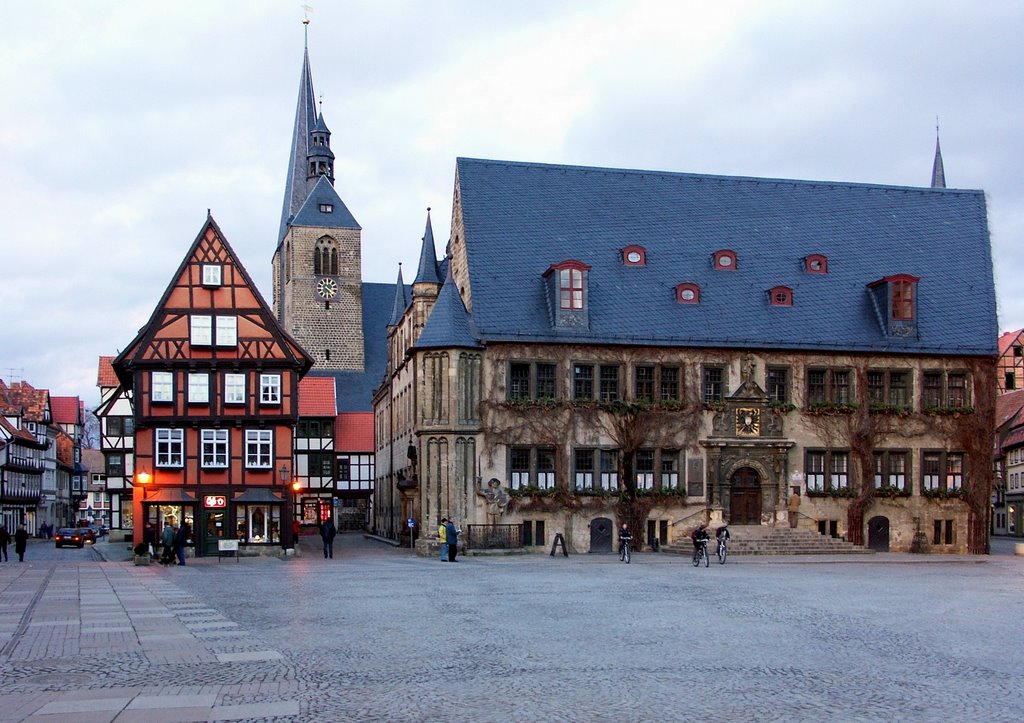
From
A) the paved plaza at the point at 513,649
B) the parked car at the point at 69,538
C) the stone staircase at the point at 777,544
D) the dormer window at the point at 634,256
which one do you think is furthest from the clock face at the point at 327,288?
the paved plaza at the point at 513,649

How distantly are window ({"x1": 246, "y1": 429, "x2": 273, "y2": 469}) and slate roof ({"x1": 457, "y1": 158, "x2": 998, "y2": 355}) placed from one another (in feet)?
28.3

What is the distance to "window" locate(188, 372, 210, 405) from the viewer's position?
4475cm

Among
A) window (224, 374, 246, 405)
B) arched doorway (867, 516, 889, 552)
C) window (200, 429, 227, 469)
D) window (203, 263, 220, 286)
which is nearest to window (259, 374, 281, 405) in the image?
window (224, 374, 246, 405)

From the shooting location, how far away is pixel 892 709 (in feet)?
40.6

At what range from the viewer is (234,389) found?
148ft

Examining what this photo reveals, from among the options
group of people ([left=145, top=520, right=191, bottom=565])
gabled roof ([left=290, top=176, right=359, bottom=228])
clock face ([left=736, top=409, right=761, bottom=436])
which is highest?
gabled roof ([left=290, top=176, right=359, bottom=228])

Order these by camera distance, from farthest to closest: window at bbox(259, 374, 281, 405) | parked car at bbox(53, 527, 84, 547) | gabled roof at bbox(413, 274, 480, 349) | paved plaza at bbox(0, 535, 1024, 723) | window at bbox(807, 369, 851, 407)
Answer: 1. parked car at bbox(53, 527, 84, 547)
2. window at bbox(807, 369, 851, 407)
3. window at bbox(259, 374, 281, 405)
4. gabled roof at bbox(413, 274, 480, 349)
5. paved plaza at bbox(0, 535, 1024, 723)

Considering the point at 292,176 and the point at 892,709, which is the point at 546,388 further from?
the point at 292,176

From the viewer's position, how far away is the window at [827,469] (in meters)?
46.1

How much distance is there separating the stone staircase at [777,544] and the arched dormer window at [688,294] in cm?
833

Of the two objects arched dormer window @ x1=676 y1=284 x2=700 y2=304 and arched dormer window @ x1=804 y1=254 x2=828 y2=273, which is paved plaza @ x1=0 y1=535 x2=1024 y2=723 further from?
arched dormer window @ x1=804 y1=254 x2=828 y2=273

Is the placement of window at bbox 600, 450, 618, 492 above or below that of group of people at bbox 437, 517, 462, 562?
above

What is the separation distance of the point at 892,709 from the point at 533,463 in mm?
31600

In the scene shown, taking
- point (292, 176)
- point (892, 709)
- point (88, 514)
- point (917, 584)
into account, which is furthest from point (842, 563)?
point (88, 514)
